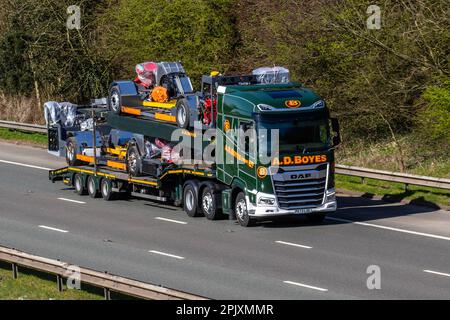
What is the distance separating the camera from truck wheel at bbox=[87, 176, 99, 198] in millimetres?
27625

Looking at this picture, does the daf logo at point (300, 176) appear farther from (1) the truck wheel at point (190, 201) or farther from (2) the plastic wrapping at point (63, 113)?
(2) the plastic wrapping at point (63, 113)

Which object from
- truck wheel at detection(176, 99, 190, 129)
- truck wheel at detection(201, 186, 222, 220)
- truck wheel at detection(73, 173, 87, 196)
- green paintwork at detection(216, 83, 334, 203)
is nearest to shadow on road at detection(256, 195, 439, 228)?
truck wheel at detection(201, 186, 222, 220)

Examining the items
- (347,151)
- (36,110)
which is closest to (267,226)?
(347,151)

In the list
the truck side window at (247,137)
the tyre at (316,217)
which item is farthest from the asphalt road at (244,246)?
the truck side window at (247,137)

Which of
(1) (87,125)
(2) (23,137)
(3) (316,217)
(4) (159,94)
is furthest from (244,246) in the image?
(2) (23,137)

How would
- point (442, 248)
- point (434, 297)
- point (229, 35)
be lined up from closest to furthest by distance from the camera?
point (434, 297)
point (442, 248)
point (229, 35)

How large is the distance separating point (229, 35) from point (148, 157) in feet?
42.6

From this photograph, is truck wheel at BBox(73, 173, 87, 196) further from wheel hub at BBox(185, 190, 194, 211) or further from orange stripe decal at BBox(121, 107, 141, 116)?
wheel hub at BBox(185, 190, 194, 211)

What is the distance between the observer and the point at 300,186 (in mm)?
22750

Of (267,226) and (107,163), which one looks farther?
(107,163)

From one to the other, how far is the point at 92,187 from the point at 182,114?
4.61m

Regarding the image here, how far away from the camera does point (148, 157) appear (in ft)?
85.1

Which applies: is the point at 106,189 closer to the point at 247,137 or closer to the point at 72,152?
the point at 72,152

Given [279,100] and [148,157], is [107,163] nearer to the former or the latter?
[148,157]
